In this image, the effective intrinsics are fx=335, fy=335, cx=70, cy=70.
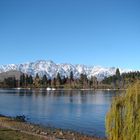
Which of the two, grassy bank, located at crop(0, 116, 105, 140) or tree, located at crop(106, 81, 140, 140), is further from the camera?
grassy bank, located at crop(0, 116, 105, 140)

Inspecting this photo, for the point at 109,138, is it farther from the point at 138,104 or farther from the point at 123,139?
the point at 138,104

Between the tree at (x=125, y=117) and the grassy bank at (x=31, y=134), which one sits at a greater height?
the tree at (x=125, y=117)

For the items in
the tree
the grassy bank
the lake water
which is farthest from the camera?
the lake water

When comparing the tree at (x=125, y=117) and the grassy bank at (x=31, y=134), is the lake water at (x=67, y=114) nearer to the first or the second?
the tree at (x=125, y=117)

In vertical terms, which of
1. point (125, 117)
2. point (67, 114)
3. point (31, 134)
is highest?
point (125, 117)

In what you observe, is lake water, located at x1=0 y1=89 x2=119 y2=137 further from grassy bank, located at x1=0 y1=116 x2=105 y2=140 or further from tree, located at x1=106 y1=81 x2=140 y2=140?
grassy bank, located at x1=0 y1=116 x2=105 y2=140

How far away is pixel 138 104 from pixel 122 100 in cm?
79

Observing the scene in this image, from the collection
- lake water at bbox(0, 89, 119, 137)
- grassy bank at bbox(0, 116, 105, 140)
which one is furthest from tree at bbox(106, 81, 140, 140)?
grassy bank at bbox(0, 116, 105, 140)

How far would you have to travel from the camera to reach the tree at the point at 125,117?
10.5 m

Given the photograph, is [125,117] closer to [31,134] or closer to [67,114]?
[31,134]

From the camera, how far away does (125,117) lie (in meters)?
10.9

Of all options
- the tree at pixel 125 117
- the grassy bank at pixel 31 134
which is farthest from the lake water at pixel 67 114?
the grassy bank at pixel 31 134

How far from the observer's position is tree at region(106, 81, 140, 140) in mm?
10477

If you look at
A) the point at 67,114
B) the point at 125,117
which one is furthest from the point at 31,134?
the point at 67,114
